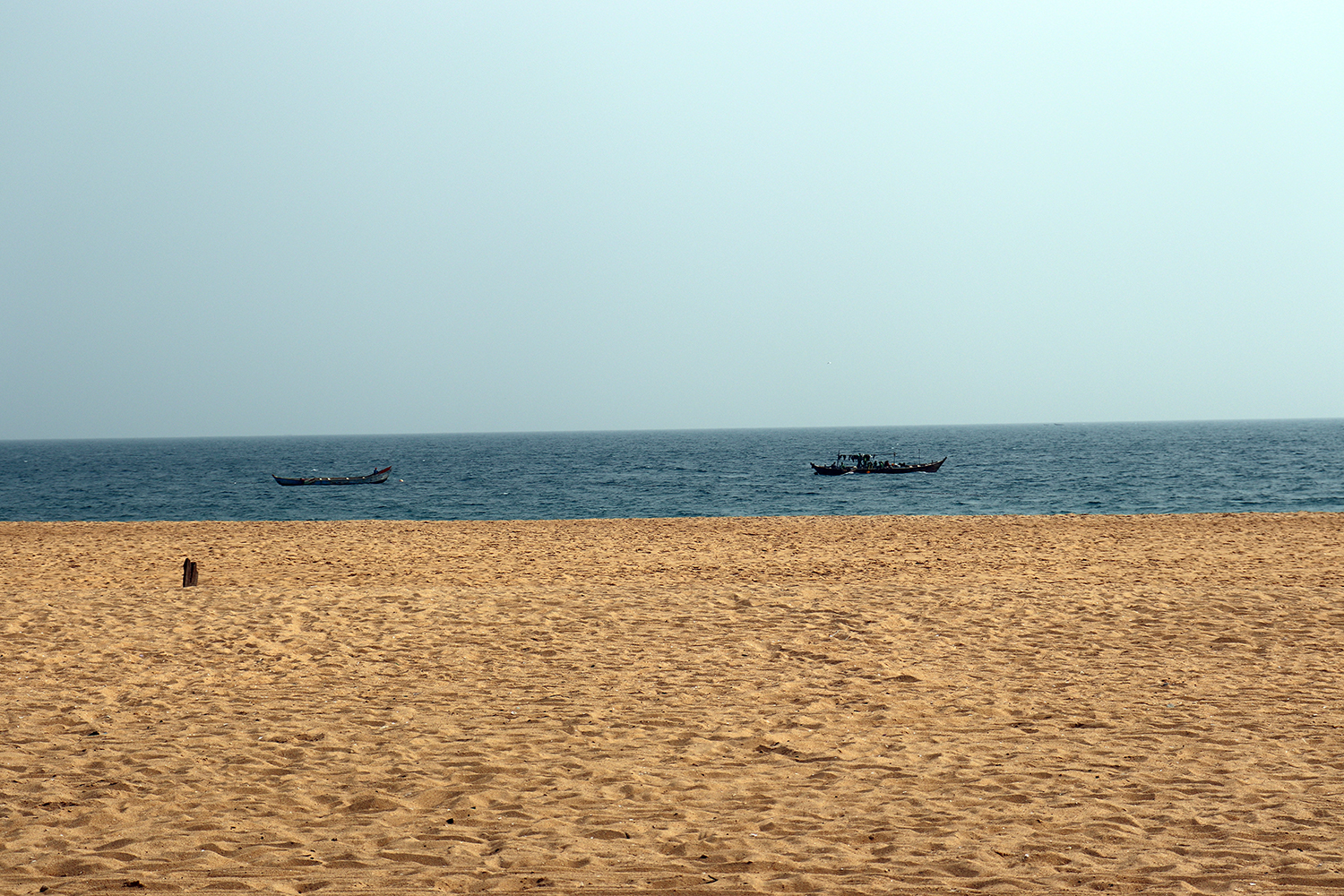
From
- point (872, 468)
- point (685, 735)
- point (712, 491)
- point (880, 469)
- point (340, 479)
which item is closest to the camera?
point (685, 735)

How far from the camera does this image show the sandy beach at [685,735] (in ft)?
18.3

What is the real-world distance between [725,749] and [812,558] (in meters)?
13.1

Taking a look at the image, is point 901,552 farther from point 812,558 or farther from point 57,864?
point 57,864

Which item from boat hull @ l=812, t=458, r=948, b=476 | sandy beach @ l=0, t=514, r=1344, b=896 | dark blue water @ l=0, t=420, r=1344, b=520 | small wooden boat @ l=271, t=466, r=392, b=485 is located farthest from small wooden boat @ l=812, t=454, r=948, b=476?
sandy beach @ l=0, t=514, r=1344, b=896

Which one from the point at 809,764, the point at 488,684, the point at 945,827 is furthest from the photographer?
the point at 488,684

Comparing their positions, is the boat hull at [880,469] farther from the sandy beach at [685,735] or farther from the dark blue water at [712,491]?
the sandy beach at [685,735]

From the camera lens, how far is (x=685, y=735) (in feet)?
26.9

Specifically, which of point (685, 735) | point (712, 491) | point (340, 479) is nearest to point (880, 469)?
point (712, 491)

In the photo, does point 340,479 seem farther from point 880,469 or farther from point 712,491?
point 880,469

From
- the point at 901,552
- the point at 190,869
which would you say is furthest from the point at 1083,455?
the point at 190,869

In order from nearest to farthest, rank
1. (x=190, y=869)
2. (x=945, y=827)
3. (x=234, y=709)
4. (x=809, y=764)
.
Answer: (x=190, y=869)
(x=945, y=827)
(x=809, y=764)
(x=234, y=709)

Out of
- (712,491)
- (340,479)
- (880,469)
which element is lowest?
(712,491)

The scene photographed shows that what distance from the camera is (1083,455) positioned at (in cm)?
10525

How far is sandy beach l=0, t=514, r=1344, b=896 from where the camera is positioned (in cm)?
558
